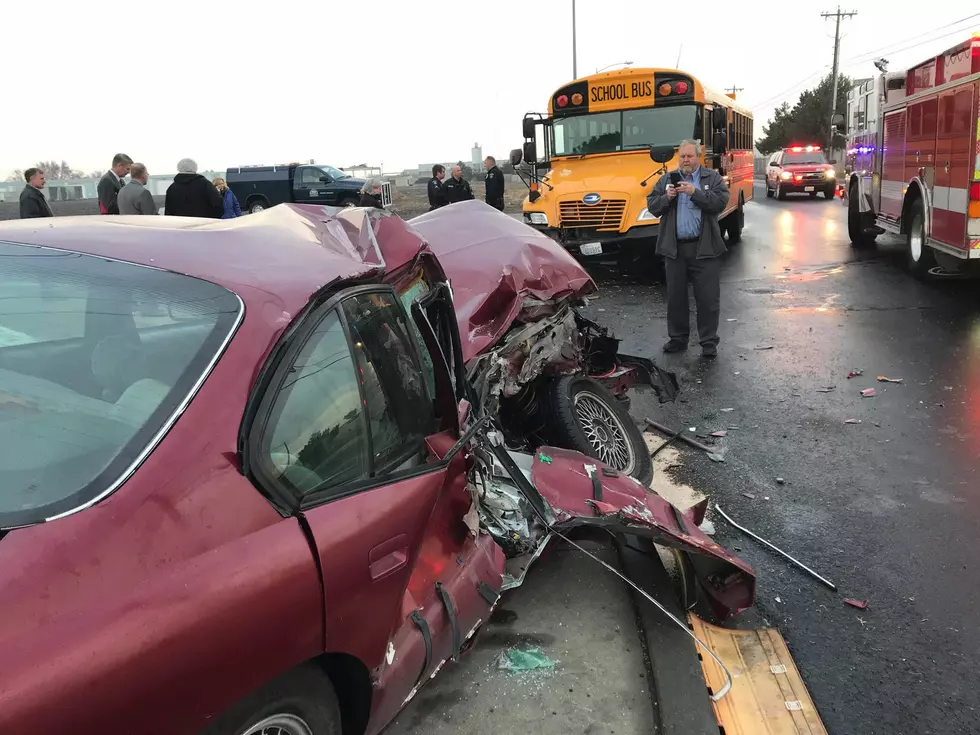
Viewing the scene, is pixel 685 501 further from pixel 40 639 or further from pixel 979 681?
pixel 40 639

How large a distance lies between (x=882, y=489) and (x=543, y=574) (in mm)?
2243

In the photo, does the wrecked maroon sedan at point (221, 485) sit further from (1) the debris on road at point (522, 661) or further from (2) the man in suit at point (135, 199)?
(2) the man in suit at point (135, 199)

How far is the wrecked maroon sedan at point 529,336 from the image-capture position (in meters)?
4.20

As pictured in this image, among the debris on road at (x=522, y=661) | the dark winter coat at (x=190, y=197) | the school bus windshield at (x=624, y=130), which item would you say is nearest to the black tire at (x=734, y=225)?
the school bus windshield at (x=624, y=130)

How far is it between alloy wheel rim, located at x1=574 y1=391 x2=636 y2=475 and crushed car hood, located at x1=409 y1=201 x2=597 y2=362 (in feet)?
2.08

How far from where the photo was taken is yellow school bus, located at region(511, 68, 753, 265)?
441 inches

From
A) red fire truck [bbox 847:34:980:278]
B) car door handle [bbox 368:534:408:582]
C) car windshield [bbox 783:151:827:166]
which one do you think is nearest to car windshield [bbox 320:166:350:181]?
car windshield [bbox 783:151:827:166]

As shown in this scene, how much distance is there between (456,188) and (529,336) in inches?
453

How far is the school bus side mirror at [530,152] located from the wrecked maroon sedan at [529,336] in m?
7.52

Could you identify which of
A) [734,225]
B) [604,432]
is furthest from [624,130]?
[604,432]

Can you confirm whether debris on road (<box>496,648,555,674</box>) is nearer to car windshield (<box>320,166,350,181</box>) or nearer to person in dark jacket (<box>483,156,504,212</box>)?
person in dark jacket (<box>483,156,504,212</box>)

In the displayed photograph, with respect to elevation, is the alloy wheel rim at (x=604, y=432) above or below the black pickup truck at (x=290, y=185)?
below

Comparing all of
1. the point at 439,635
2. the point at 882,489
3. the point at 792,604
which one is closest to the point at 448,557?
the point at 439,635

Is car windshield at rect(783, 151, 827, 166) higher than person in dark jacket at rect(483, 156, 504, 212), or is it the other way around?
car windshield at rect(783, 151, 827, 166)
